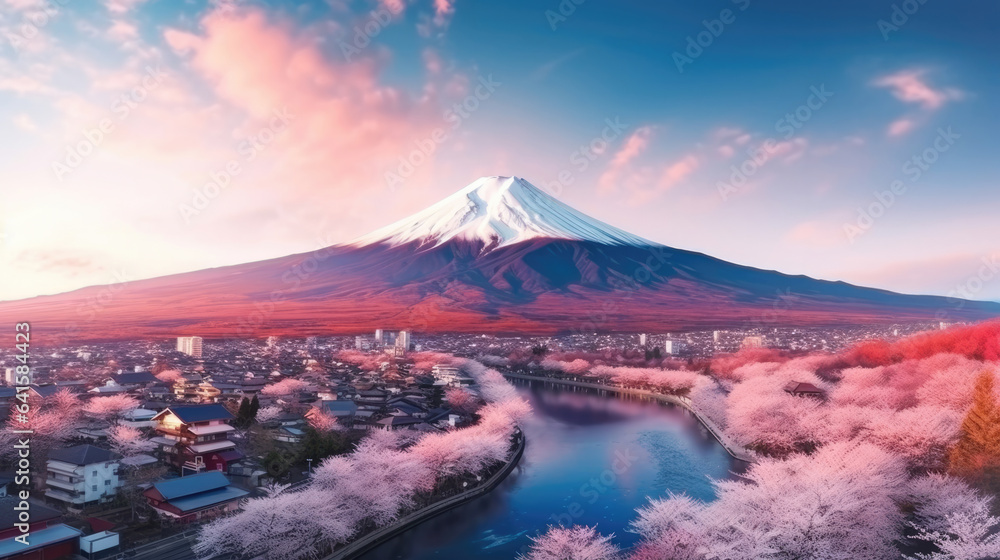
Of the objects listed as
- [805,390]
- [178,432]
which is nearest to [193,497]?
[178,432]

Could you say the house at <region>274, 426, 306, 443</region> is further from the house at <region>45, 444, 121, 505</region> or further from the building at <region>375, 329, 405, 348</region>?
the building at <region>375, 329, 405, 348</region>

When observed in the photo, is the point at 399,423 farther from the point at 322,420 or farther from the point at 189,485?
the point at 189,485

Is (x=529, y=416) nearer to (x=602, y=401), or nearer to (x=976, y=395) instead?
(x=602, y=401)

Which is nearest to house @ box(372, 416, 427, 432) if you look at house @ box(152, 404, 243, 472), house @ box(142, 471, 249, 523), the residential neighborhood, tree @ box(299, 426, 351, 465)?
the residential neighborhood

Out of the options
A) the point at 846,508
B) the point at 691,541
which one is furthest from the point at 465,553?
the point at 846,508

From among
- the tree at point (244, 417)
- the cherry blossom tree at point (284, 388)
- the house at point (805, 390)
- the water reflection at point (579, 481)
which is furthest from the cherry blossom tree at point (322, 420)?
the house at point (805, 390)
